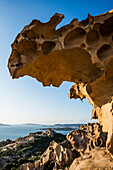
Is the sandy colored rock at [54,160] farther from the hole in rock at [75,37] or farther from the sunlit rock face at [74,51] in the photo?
the hole in rock at [75,37]

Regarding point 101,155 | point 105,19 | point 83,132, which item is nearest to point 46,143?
point 83,132

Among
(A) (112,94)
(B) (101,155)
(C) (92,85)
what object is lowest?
(B) (101,155)

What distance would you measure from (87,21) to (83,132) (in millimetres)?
12216

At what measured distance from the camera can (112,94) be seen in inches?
190

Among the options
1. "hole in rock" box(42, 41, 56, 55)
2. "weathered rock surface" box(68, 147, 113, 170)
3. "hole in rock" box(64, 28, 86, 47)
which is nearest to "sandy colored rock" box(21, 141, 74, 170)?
"weathered rock surface" box(68, 147, 113, 170)

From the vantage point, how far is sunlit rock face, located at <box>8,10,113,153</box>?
4.13 meters

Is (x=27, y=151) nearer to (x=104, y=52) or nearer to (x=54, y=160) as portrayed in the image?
(x=54, y=160)

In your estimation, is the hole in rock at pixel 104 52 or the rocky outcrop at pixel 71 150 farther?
the rocky outcrop at pixel 71 150

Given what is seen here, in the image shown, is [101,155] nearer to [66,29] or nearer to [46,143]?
[66,29]

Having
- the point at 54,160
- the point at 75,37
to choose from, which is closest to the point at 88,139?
the point at 54,160

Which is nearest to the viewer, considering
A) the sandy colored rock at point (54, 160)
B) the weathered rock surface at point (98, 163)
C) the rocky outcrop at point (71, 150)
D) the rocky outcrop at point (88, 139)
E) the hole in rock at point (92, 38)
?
the weathered rock surface at point (98, 163)

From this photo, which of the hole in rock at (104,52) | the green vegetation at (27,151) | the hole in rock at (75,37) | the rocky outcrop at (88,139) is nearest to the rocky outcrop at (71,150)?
the rocky outcrop at (88,139)

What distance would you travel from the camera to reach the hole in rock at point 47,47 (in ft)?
14.5

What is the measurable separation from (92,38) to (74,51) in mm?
769
